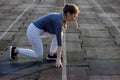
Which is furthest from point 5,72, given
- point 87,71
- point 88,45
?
point 88,45

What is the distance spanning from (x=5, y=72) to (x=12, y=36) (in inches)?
173

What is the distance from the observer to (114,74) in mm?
9648

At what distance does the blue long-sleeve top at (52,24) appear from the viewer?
30.6 ft

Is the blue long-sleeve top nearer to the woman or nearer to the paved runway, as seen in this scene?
the woman

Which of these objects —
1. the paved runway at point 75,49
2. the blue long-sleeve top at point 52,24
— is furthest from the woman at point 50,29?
the paved runway at point 75,49

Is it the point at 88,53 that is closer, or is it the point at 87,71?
the point at 87,71

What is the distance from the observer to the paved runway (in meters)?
9.62

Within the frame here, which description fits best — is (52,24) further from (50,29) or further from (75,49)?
(75,49)

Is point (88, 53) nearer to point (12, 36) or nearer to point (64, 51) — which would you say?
point (64, 51)

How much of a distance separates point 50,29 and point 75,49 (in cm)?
263

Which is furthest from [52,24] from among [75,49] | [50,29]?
[75,49]

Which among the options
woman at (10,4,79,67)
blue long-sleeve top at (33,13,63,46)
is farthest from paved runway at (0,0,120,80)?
blue long-sleeve top at (33,13,63,46)

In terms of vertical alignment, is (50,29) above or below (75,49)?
above

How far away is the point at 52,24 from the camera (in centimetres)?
962
